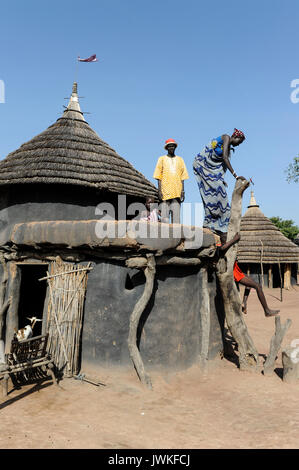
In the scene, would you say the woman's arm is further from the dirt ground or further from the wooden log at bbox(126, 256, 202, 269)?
the dirt ground

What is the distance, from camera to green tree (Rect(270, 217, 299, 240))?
30.9 meters

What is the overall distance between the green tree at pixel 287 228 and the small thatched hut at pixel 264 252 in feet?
41.6

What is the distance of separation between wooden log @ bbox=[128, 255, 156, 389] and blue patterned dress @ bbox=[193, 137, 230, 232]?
148 cm

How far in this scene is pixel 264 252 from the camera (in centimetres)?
1739

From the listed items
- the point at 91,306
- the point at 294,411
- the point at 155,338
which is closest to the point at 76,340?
the point at 91,306

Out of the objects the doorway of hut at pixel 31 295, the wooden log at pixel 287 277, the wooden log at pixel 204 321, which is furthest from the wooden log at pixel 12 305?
the wooden log at pixel 287 277

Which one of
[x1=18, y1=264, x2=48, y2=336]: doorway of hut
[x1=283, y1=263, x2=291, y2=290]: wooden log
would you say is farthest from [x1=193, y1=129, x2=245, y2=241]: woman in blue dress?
[x1=283, y1=263, x2=291, y2=290]: wooden log

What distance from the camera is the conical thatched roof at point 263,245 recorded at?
1730 centimetres

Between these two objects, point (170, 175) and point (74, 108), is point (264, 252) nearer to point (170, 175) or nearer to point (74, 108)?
point (74, 108)

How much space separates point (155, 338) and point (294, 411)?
2250 mm

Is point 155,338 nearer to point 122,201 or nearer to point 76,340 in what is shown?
point 76,340

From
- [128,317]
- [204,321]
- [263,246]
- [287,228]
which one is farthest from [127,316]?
[287,228]

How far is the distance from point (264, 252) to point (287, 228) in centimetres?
1536
